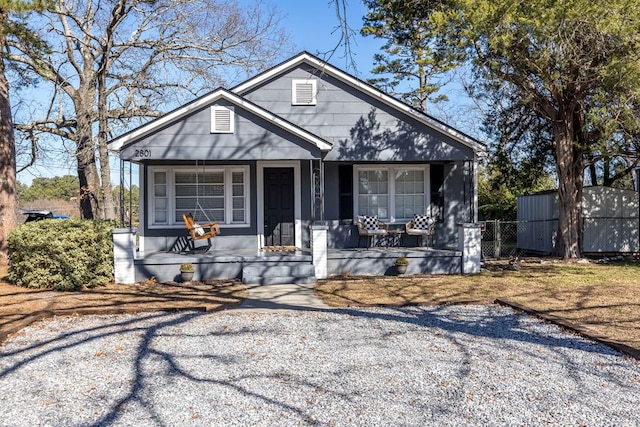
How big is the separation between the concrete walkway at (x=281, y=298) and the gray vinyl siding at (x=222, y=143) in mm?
2827

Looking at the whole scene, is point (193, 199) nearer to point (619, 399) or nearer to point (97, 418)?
point (97, 418)

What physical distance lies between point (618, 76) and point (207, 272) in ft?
31.7

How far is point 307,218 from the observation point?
1242 centimetres

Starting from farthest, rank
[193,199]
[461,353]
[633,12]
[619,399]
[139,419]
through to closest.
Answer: [193,199]
[633,12]
[461,353]
[619,399]
[139,419]

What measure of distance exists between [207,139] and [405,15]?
28.2ft

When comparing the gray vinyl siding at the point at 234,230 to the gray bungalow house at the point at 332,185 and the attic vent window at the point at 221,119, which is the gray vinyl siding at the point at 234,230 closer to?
the gray bungalow house at the point at 332,185

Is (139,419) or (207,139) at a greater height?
(207,139)

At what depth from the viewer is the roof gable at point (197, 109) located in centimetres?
1030

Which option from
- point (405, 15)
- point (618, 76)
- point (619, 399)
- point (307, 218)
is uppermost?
point (405, 15)

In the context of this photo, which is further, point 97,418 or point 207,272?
point 207,272

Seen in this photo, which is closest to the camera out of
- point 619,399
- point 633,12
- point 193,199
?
point 619,399

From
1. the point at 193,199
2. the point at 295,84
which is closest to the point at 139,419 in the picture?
the point at 193,199

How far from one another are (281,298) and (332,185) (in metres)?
4.31

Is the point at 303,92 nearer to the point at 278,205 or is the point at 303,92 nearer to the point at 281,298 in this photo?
the point at 278,205
